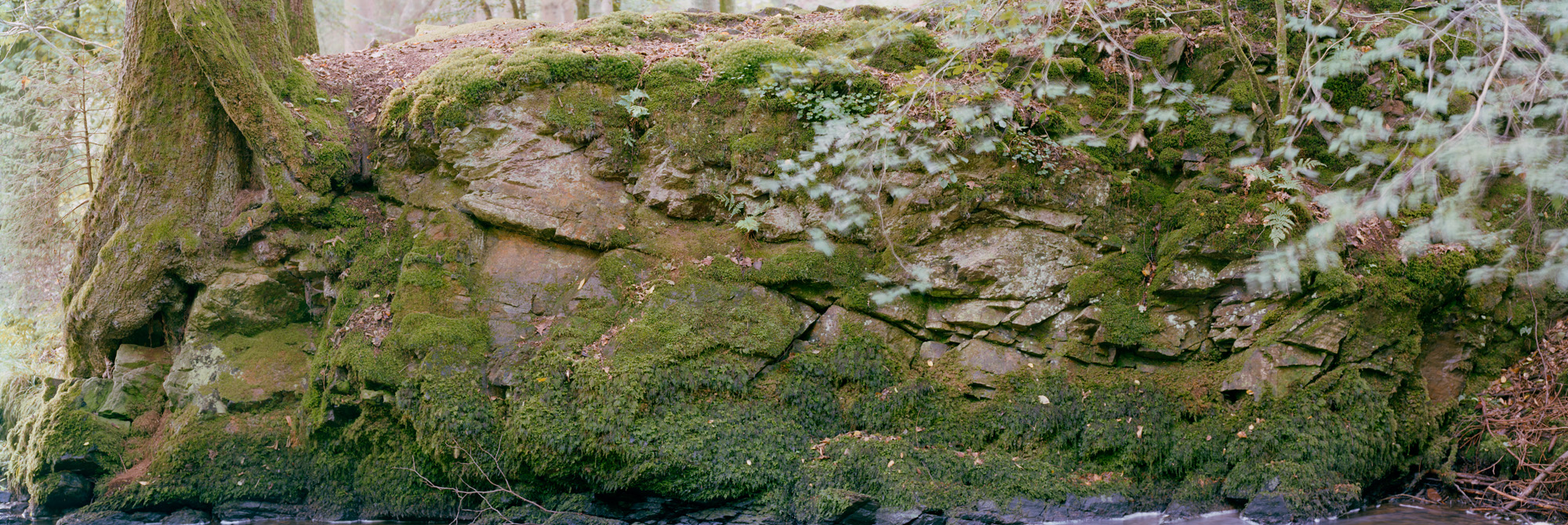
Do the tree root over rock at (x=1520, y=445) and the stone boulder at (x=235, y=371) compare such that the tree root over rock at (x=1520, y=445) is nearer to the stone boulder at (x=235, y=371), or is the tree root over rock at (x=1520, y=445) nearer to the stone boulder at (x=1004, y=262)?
the stone boulder at (x=1004, y=262)

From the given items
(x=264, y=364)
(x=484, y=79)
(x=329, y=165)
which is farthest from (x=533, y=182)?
(x=264, y=364)

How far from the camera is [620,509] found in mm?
6156

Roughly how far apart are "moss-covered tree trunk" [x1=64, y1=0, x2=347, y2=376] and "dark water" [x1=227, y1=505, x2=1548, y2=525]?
23.8 feet

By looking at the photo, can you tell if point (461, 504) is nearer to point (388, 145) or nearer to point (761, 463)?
point (761, 463)

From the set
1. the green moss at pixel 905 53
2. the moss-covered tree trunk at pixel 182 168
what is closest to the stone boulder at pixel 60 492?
the moss-covered tree trunk at pixel 182 168

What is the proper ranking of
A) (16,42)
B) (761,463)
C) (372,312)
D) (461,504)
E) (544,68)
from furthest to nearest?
(16,42)
(544,68)
(372,312)
(461,504)
(761,463)

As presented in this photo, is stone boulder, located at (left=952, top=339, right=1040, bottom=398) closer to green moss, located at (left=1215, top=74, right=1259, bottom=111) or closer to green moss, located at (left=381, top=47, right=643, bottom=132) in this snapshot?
green moss, located at (left=1215, top=74, right=1259, bottom=111)

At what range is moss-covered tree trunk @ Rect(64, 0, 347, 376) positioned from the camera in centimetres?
704

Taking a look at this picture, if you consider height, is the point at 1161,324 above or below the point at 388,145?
below

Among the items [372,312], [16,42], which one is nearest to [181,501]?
[372,312]

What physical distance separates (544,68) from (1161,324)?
5.72m

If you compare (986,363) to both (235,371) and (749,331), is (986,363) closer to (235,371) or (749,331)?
(749,331)

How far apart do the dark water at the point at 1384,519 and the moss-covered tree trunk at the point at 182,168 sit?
726 centimetres

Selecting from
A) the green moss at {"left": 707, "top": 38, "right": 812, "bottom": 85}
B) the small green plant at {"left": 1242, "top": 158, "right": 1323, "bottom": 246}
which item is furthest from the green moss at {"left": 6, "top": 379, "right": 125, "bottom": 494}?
the small green plant at {"left": 1242, "top": 158, "right": 1323, "bottom": 246}
